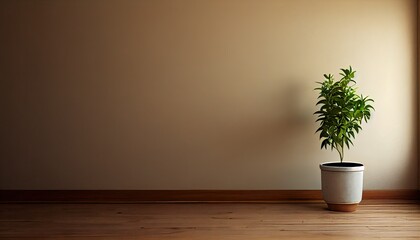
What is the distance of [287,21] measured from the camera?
15.6ft

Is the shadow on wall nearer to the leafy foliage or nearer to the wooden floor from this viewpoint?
the leafy foliage

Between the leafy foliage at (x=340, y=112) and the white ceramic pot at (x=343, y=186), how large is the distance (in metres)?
0.19

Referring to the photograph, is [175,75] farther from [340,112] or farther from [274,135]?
[340,112]

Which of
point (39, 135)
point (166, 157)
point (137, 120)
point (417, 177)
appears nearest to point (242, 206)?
point (166, 157)

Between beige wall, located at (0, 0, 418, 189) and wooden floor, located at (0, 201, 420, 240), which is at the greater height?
beige wall, located at (0, 0, 418, 189)

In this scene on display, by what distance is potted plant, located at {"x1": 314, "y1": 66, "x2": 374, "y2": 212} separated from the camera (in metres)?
4.20

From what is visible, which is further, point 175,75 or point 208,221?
point 175,75

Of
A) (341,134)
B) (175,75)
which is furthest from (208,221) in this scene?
(175,75)

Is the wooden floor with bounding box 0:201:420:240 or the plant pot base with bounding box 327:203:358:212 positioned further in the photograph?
the plant pot base with bounding box 327:203:358:212

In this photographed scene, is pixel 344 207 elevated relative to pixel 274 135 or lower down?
lower down

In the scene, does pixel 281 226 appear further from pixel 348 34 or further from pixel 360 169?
pixel 348 34

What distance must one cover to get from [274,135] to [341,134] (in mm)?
671

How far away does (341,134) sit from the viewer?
4.28m

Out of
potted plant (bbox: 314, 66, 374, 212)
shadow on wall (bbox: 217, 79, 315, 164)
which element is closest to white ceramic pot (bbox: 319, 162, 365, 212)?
potted plant (bbox: 314, 66, 374, 212)
